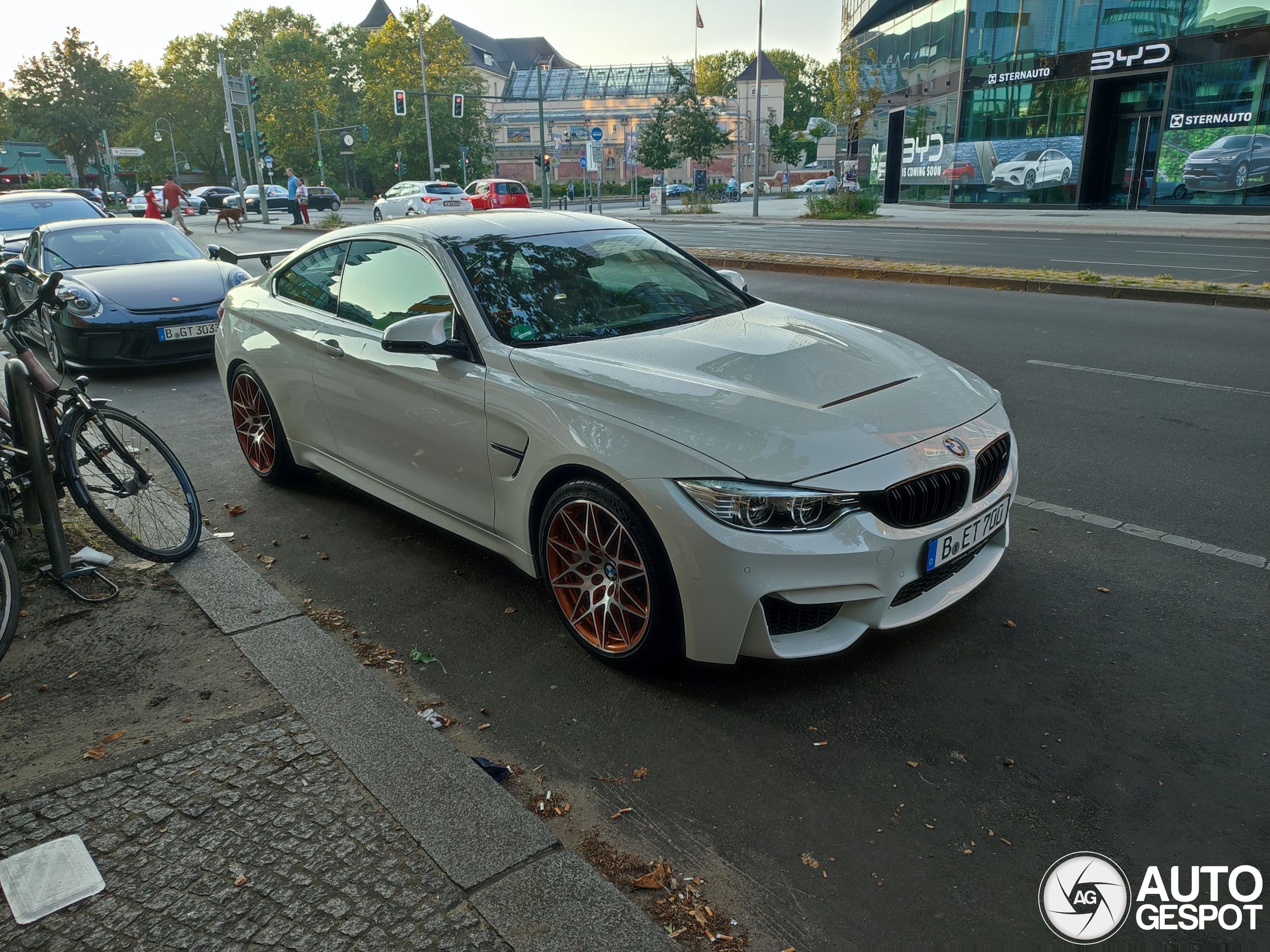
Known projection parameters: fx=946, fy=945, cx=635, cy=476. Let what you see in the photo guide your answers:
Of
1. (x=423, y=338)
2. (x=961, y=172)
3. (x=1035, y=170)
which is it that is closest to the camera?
(x=423, y=338)

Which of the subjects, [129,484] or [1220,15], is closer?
[129,484]

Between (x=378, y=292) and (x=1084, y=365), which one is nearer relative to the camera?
(x=378, y=292)

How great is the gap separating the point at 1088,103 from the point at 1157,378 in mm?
30195

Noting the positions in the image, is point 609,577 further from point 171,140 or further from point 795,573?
point 171,140

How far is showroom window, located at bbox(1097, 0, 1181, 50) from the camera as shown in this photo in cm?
3009

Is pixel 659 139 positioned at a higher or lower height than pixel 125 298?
higher

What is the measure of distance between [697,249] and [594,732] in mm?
17240

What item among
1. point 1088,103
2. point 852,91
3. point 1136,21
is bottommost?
point 1088,103

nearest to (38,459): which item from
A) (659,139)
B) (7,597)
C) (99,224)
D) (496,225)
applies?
(7,597)

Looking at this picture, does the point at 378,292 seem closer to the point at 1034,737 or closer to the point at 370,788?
the point at 370,788

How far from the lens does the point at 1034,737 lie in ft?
9.92

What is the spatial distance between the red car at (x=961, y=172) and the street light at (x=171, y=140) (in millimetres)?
77402

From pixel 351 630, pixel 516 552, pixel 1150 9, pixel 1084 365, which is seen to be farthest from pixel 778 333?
pixel 1150 9

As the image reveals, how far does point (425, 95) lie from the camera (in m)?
60.2
